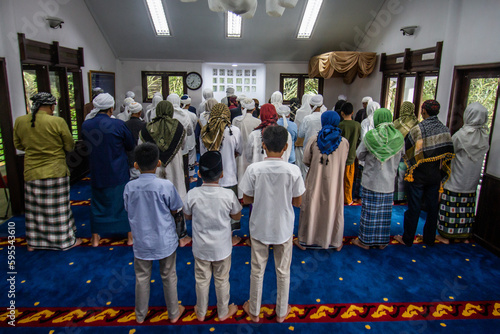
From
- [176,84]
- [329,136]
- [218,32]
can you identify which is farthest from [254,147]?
[176,84]

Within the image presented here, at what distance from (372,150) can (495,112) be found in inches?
65.2

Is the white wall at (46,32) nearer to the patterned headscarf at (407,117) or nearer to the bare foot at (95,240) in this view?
the bare foot at (95,240)

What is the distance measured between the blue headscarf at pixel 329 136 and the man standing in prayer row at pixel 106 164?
203 cm

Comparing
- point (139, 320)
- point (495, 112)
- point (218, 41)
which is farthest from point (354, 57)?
point (139, 320)

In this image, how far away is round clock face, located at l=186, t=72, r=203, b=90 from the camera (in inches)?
374

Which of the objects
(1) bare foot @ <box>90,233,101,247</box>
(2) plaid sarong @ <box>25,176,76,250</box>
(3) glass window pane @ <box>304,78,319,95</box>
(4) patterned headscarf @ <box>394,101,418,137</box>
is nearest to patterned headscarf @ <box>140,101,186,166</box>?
(2) plaid sarong @ <box>25,176,76,250</box>

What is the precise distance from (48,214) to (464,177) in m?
4.66

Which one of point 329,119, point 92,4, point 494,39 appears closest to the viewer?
point 329,119

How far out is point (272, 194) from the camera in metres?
2.35

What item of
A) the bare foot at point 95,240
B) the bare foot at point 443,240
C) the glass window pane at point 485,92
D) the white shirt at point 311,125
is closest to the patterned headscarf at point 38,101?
the bare foot at point 95,240

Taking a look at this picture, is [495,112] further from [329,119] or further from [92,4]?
[92,4]

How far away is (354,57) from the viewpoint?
7824 millimetres

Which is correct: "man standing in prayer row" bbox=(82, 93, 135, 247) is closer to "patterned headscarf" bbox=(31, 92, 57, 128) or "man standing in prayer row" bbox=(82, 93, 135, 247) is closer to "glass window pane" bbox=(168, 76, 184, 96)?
"patterned headscarf" bbox=(31, 92, 57, 128)

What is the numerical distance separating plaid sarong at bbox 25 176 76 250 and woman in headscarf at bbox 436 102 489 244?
4.36m
